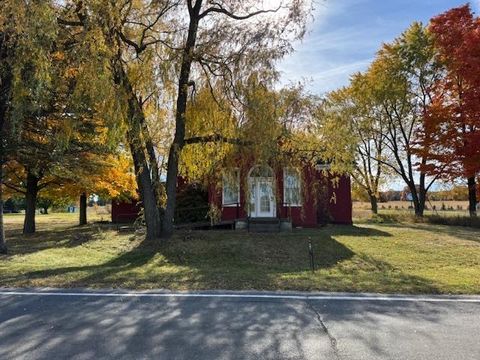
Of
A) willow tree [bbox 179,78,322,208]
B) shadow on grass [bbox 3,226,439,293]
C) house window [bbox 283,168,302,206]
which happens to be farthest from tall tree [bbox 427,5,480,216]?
house window [bbox 283,168,302,206]

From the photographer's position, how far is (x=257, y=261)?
45.5 ft

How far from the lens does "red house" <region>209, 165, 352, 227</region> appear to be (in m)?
15.2

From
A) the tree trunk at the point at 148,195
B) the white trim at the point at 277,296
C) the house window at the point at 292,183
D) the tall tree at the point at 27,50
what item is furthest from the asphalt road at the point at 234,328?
the tree trunk at the point at 148,195

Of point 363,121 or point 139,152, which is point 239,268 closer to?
point 139,152

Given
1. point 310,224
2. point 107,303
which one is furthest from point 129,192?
point 107,303

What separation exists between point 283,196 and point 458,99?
46.5ft

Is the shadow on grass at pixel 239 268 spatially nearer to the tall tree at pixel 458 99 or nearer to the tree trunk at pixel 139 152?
the tree trunk at pixel 139 152

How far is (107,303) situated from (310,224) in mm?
15103

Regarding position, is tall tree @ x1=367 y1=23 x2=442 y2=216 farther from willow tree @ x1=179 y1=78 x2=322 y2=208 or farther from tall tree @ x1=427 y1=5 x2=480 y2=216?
willow tree @ x1=179 y1=78 x2=322 y2=208

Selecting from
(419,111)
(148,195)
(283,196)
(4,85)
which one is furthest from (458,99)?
(4,85)

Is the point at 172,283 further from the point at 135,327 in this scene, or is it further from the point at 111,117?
the point at 111,117

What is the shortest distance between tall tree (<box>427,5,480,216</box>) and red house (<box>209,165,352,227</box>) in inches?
235

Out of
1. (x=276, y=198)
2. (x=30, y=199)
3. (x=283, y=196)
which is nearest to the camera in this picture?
(x=276, y=198)

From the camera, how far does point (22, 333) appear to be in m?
5.74
